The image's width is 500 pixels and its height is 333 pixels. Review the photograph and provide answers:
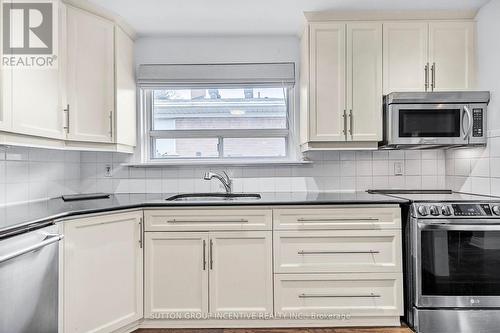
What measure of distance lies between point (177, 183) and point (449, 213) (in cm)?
208

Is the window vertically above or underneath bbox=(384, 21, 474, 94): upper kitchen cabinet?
underneath

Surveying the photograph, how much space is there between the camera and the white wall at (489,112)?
2398mm

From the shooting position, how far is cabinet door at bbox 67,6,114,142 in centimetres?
232

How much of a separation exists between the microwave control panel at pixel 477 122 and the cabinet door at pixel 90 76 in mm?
2627

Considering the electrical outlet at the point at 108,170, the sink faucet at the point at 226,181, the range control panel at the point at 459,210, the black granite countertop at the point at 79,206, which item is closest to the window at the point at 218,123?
the sink faucet at the point at 226,181

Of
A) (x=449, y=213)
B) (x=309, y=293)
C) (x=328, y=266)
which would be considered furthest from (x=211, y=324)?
(x=449, y=213)

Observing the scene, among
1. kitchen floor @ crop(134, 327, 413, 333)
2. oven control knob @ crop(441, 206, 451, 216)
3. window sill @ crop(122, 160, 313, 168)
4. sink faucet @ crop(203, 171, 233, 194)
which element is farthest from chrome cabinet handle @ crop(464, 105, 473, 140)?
sink faucet @ crop(203, 171, 233, 194)

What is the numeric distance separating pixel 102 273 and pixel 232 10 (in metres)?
2.00

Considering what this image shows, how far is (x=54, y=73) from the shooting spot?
2.17 metres

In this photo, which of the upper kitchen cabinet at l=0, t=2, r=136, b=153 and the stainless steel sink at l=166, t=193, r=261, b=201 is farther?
the stainless steel sink at l=166, t=193, r=261, b=201

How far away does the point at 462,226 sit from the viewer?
2.20 m

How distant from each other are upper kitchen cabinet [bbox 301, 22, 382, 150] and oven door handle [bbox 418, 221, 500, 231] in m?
0.74

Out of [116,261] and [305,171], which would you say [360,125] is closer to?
[305,171]

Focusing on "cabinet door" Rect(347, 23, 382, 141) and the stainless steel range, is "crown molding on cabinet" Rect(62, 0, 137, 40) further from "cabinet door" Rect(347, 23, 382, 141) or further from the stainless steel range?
the stainless steel range
